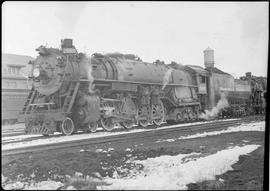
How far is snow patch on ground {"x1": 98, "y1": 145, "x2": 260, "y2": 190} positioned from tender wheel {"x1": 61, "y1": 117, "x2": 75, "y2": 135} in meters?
3.66

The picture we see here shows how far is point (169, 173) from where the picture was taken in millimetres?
4402

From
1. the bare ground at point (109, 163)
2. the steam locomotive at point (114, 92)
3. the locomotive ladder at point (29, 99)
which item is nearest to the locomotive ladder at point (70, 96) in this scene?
the steam locomotive at point (114, 92)

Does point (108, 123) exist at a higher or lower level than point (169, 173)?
higher

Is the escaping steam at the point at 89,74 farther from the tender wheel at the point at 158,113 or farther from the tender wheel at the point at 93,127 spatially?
the tender wheel at the point at 158,113

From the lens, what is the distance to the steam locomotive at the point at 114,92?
814cm

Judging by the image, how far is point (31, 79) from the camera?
8781 millimetres

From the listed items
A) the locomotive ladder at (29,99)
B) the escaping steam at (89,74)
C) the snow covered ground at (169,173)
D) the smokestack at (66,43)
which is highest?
the smokestack at (66,43)

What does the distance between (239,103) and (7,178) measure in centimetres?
851

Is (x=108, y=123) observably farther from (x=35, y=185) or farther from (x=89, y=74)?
(x=35, y=185)

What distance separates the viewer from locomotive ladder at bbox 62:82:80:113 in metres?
8.29

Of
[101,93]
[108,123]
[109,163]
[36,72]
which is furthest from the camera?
[108,123]

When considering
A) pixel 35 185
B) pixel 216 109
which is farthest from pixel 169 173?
pixel 216 109

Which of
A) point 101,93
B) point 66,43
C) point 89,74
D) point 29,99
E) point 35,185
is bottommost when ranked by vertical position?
point 35,185

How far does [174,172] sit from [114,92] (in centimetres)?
549
